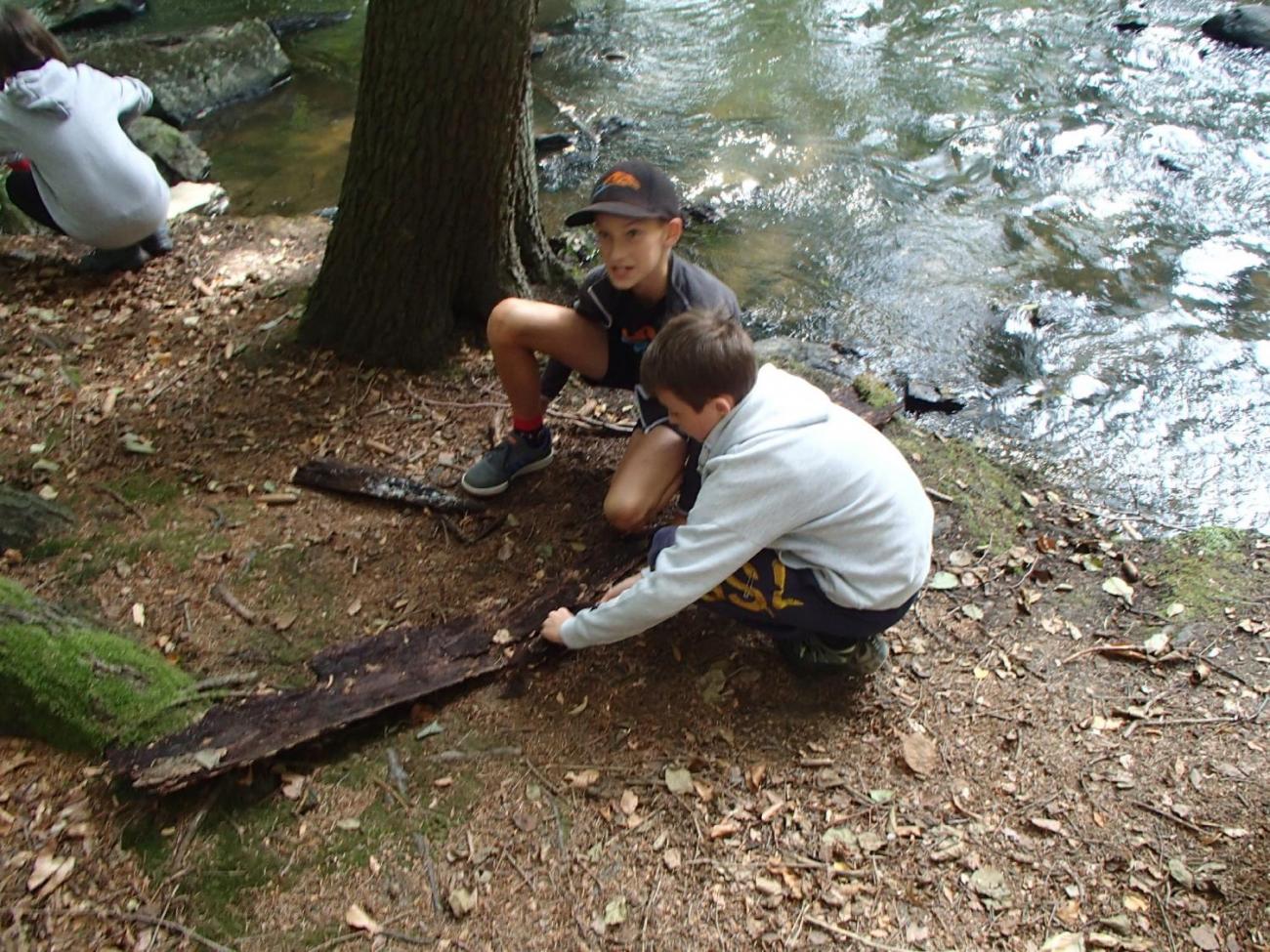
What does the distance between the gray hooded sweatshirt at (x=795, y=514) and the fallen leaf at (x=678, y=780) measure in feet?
1.38

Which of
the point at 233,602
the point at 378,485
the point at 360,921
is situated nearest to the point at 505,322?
the point at 378,485

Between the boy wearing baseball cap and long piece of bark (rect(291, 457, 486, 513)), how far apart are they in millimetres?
91

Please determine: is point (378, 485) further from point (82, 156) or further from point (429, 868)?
point (82, 156)

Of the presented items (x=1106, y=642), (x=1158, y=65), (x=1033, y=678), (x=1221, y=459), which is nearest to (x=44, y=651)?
(x=1033, y=678)

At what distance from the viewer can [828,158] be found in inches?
267

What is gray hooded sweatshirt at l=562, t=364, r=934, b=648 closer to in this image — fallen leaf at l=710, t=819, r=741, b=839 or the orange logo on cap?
fallen leaf at l=710, t=819, r=741, b=839

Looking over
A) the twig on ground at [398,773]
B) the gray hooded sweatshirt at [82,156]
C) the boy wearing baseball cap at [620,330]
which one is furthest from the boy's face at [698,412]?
the gray hooded sweatshirt at [82,156]

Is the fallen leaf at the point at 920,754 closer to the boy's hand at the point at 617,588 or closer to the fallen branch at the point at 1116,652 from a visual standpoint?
the fallen branch at the point at 1116,652

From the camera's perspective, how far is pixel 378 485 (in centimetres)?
340

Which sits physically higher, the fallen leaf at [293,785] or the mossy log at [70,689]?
the mossy log at [70,689]

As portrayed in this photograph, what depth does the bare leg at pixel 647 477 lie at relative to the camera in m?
3.06

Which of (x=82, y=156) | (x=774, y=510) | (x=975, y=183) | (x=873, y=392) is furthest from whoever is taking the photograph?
(x=975, y=183)

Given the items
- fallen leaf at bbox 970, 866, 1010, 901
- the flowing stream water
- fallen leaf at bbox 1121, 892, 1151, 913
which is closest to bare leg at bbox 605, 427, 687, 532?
fallen leaf at bbox 970, 866, 1010, 901

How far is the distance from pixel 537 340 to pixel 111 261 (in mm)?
2819
